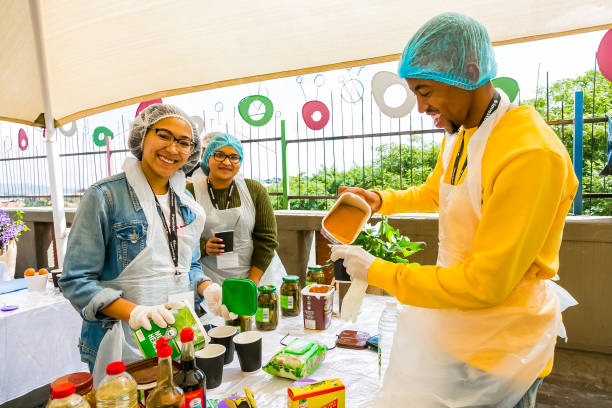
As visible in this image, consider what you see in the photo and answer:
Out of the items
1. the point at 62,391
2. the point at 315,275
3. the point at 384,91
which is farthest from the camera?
the point at 384,91

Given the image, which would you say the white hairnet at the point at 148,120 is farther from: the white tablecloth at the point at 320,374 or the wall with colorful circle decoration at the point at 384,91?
the wall with colorful circle decoration at the point at 384,91

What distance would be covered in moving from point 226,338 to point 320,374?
36 cm

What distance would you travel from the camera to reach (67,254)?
144 centimetres

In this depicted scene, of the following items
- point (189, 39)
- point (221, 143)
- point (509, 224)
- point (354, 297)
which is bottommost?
point (354, 297)

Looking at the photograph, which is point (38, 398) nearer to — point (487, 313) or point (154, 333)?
point (154, 333)

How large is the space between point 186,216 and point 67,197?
8727 millimetres

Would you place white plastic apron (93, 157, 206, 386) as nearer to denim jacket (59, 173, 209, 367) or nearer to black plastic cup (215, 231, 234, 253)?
denim jacket (59, 173, 209, 367)

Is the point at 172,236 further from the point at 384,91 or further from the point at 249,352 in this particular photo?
the point at 384,91

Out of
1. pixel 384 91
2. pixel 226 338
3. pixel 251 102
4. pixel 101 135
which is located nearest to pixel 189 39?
pixel 226 338

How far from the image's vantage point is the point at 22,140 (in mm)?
8633

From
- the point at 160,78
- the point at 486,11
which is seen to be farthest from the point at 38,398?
the point at 486,11

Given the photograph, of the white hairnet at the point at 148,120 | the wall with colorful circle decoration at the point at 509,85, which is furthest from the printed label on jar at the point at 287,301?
the wall with colorful circle decoration at the point at 509,85

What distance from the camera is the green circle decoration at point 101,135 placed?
289 inches

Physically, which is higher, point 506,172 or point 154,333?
point 506,172
